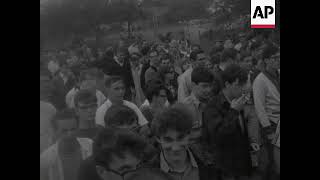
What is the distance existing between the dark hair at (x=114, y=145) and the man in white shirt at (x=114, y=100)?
3.9 inches

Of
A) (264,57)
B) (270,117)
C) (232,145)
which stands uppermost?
(264,57)

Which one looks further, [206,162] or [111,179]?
[206,162]

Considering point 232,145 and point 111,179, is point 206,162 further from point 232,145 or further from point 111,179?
point 111,179

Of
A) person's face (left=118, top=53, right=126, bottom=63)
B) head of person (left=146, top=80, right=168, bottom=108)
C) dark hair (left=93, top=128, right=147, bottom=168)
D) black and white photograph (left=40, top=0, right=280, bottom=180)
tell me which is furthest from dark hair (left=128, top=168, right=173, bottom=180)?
person's face (left=118, top=53, right=126, bottom=63)

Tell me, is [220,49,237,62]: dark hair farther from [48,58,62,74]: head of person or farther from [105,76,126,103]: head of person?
[48,58,62,74]: head of person

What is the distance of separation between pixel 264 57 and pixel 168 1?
3.06 ft

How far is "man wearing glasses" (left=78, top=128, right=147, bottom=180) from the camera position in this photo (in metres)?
2.86

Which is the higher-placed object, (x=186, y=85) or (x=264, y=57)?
(x=264, y=57)

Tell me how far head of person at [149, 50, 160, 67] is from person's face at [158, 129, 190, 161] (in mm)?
545

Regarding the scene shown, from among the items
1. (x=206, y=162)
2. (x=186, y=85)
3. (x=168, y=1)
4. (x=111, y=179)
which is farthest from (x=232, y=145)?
(x=168, y=1)

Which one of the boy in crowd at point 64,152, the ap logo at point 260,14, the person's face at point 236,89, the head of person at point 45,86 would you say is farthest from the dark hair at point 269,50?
the head of person at point 45,86

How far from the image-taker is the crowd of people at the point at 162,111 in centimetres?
287

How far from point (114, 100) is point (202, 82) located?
0.72 metres

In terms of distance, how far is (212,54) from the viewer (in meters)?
3.15
